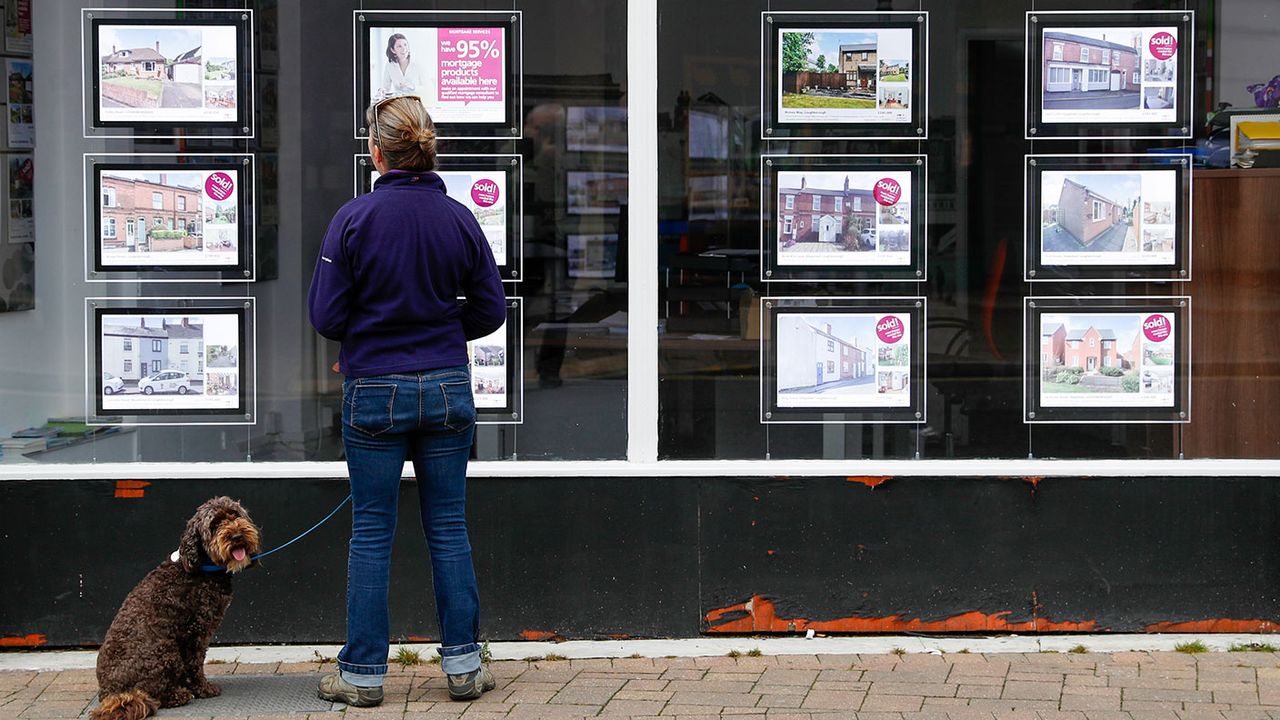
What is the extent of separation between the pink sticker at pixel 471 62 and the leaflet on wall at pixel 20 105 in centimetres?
147

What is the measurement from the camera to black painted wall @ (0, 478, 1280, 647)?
5918 mm

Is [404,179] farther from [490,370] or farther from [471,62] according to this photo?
[490,370]

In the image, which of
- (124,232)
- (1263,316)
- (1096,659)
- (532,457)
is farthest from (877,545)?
(124,232)

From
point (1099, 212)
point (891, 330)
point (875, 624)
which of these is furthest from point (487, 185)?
point (1099, 212)

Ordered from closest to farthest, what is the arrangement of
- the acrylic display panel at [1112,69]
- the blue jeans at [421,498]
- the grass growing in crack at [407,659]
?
the blue jeans at [421,498] → the grass growing in crack at [407,659] → the acrylic display panel at [1112,69]

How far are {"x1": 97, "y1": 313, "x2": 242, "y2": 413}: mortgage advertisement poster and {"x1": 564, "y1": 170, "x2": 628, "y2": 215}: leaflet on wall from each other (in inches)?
51.2

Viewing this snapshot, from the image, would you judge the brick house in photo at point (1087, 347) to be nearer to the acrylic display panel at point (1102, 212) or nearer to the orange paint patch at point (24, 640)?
the acrylic display panel at point (1102, 212)

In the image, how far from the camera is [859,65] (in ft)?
19.6

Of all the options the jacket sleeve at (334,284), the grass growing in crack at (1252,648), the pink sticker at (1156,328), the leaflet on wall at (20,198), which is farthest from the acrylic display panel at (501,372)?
the grass growing in crack at (1252,648)

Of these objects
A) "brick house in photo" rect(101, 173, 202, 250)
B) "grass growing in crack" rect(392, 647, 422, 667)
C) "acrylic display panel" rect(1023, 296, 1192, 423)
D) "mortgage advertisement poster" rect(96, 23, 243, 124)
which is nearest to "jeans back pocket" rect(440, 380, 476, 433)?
"grass growing in crack" rect(392, 647, 422, 667)

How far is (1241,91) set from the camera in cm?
604

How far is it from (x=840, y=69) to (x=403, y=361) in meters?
2.02

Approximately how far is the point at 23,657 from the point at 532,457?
1.94m

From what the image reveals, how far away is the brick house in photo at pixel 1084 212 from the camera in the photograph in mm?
6035
